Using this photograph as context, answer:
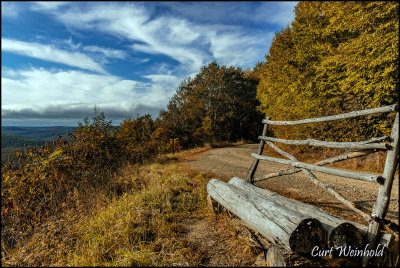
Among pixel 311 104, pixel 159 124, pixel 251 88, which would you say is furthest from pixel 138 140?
pixel 251 88

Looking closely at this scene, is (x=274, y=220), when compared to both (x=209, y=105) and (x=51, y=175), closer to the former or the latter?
(x=51, y=175)

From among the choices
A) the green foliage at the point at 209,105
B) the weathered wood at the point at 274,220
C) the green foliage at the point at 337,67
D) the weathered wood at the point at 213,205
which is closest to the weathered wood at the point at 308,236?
the weathered wood at the point at 274,220

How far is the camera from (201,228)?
4348mm

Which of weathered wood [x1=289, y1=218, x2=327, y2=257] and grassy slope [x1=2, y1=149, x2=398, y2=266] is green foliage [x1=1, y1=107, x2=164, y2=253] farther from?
weathered wood [x1=289, y1=218, x2=327, y2=257]

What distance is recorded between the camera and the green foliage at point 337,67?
8453 mm

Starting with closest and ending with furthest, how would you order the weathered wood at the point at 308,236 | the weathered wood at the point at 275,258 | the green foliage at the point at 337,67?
the weathered wood at the point at 275,258, the weathered wood at the point at 308,236, the green foliage at the point at 337,67

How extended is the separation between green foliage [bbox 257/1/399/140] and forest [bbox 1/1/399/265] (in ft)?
0.14

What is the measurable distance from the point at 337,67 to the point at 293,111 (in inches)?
131

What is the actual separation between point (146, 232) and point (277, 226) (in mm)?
2555

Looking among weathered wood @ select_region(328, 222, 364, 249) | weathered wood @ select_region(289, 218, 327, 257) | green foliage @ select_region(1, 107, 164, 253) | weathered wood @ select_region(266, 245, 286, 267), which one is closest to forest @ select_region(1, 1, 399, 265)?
green foliage @ select_region(1, 107, 164, 253)

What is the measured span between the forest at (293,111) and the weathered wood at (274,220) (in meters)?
2.00

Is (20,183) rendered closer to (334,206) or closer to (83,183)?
(83,183)

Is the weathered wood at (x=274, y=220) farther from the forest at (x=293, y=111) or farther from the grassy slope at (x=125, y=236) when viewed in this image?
the forest at (x=293, y=111)

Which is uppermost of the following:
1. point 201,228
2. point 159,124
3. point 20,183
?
point 159,124
